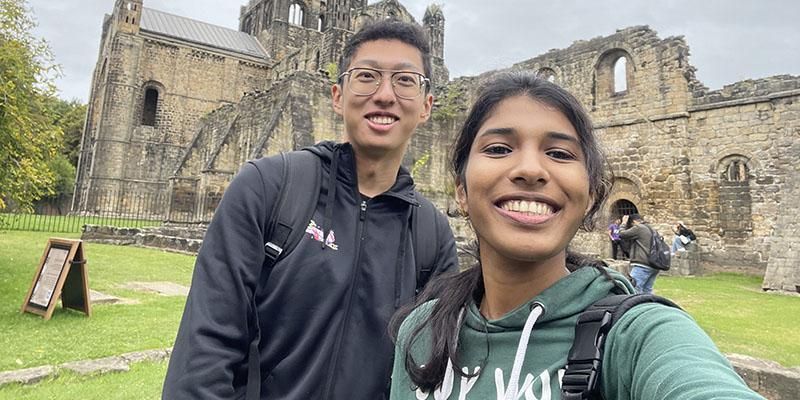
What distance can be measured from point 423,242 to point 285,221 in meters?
0.59

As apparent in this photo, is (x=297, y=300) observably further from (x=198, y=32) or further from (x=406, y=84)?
(x=198, y=32)

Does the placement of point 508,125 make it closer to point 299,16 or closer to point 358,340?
point 358,340

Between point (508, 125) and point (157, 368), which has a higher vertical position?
point (508, 125)

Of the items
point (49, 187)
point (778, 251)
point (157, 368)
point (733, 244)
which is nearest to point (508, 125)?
point (157, 368)

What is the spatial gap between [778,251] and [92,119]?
39.9 m

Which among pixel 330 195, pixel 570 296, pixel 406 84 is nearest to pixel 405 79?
pixel 406 84

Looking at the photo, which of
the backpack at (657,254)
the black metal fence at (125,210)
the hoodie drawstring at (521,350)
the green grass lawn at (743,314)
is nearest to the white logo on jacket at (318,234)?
the hoodie drawstring at (521,350)

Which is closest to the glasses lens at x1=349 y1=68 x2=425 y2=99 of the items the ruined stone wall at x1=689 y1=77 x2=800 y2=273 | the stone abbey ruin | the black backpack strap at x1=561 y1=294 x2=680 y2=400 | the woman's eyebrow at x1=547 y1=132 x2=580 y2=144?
the woman's eyebrow at x1=547 y1=132 x2=580 y2=144

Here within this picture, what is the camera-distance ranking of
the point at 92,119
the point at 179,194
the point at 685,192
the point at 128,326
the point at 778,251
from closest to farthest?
the point at 128,326 < the point at 778,251 < the point at 685,192 < the point at 179,194 < the point at 92,119

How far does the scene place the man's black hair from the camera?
1967 millimetres

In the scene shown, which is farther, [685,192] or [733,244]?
[685,192]

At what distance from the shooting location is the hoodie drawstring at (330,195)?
1.65m

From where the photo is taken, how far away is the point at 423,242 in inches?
74.3

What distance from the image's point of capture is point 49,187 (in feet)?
27.1
